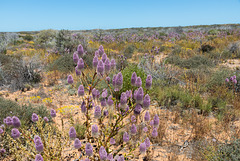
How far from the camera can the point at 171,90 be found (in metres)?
4.85

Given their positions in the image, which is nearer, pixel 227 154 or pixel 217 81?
pixel 227 154

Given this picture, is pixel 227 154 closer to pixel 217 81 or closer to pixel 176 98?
pixel 176 98

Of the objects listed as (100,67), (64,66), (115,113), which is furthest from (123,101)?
(64,66)

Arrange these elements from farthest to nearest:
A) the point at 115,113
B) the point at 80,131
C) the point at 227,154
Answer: the point at 80,131
the point at 115,113
the point at 227,154

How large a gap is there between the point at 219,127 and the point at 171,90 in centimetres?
177

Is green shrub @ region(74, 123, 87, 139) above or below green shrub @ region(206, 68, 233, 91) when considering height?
below

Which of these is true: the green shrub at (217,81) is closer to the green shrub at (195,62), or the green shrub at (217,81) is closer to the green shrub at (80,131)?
the green shrub at (195,62)

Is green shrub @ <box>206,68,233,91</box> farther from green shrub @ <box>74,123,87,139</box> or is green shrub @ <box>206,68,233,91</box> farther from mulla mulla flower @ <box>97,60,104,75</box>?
mulla mulla flower @ <box>97,60,104,75</box>

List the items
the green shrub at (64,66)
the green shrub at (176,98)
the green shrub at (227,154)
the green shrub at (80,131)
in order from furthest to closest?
the green shrub at (64,66), the green shrub at (176,98), the green shrub at (80,131), the green shrub at (227,154)

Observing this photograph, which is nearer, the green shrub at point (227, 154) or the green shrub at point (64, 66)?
the green shrub at point (227, 154)

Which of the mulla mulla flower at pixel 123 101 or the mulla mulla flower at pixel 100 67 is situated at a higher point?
the mulla mulla flower at pixel 100 67

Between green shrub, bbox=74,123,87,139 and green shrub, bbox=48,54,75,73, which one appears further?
green shrub, bbox=48,54,75,73

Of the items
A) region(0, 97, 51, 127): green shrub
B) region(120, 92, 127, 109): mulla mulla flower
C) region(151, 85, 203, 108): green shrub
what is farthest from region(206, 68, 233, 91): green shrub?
region(0, 97, 51, 127): green shrub

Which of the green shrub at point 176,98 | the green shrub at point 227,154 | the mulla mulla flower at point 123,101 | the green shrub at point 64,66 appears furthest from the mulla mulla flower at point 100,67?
the green shrub at point 64,66
